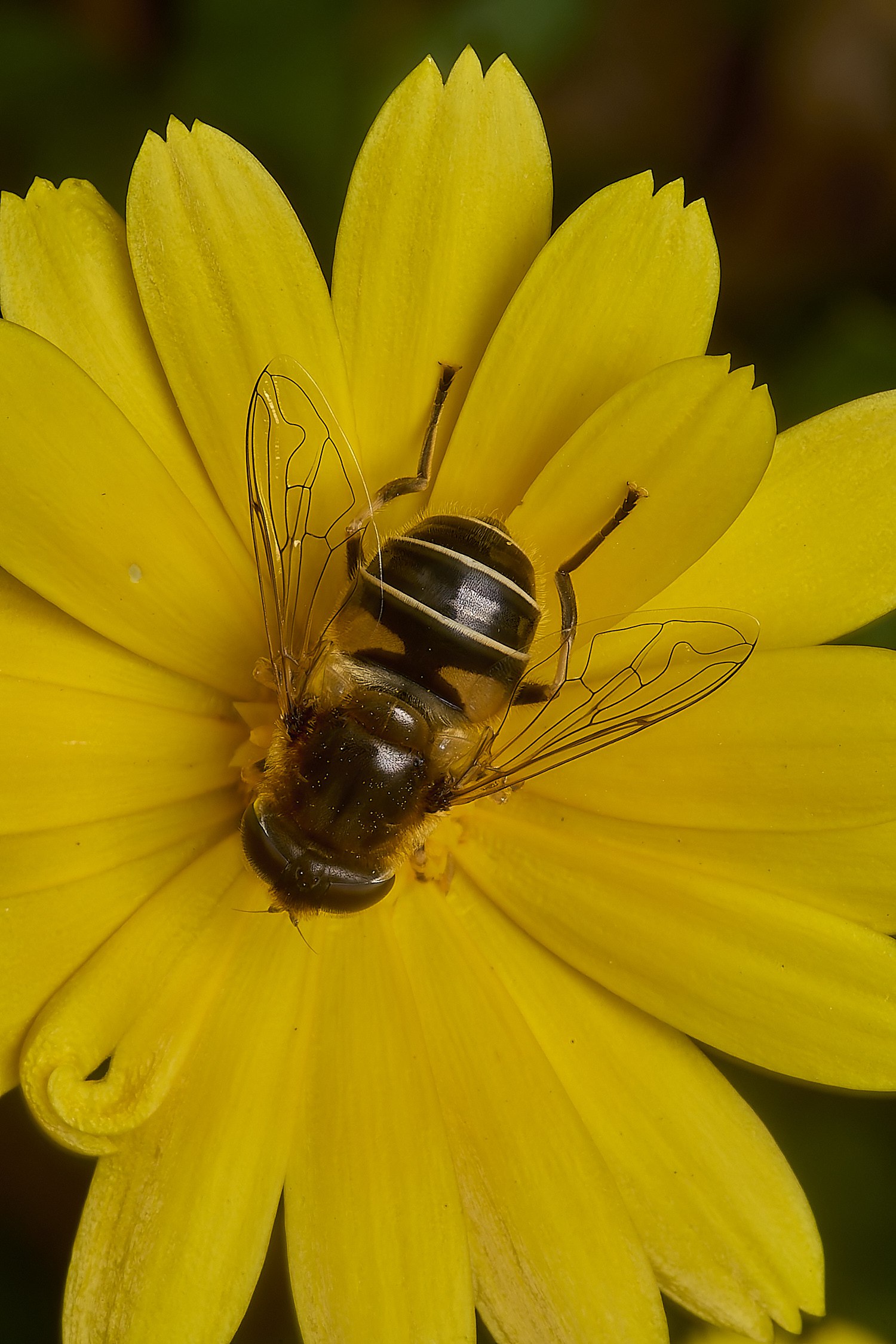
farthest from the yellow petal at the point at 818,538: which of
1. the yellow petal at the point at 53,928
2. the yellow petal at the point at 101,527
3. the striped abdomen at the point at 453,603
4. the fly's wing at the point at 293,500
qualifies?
the yellow petal at the point at 53,928

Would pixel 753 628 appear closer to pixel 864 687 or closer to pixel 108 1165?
pixel 864 687

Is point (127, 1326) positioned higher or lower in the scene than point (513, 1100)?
lower

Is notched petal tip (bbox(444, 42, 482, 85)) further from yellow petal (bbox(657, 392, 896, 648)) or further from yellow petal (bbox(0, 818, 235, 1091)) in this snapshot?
yellow petal (bbox(0, 818, 235, 1091))

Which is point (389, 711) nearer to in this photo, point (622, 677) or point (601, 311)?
point (622, 677)

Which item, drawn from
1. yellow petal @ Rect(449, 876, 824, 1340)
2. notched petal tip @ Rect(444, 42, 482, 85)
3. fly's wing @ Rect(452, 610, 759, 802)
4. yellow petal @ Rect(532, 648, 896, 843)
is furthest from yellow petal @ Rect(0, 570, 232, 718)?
notched petal tip @ Rect(444, 42, 482, 85)

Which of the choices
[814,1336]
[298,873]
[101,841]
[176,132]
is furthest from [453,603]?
[814,1336]

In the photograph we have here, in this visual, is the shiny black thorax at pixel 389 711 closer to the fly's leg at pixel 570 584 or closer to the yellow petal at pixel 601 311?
the fly's leg at pixel 570 584

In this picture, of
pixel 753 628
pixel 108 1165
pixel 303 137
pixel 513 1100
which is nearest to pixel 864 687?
pixel 753 628
